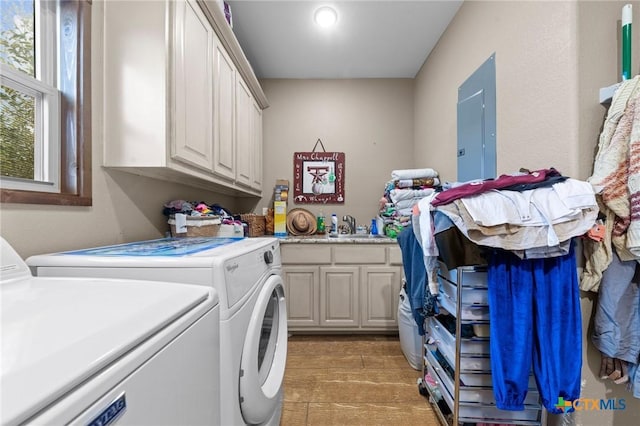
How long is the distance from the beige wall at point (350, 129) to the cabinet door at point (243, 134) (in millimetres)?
567

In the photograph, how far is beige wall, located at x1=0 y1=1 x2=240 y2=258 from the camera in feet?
2.87

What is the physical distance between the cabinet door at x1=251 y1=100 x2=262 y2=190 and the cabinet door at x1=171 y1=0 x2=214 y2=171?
0.88m

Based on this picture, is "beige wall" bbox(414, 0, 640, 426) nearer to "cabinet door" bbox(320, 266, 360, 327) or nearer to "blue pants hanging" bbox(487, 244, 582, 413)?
"blue pants hanging" bbox(487, 244, 582, 413)

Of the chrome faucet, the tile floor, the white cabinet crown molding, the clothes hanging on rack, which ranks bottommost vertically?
the tile floor

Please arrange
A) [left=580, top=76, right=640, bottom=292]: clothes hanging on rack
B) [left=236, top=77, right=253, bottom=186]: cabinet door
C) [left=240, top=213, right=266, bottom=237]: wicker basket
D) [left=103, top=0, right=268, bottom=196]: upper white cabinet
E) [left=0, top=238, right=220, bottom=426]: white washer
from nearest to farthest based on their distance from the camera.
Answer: [left=0, top=238, right=220, bottom=426]: white washer → [left=580, top=76, right=640, bottom=292]: clothes hanging on rack → [left=103, top=0, right=268, bottom=196]: upper white cabinet → [left=236, top=77, right=253, bottom=186]: cabinet door → [left=240, top=213, right=266, bottom=237]: wicker basket

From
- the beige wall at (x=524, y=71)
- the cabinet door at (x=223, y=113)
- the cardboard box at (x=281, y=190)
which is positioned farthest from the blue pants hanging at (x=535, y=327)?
the cardboard box at (x=281, y=190)

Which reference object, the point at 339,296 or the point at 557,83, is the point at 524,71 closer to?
the point at 557,83

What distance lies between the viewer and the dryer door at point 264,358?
804 mm

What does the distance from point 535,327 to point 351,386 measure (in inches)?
43.8

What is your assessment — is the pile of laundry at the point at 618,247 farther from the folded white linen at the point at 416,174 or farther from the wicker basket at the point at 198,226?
the wicker basket at the point at 198,226

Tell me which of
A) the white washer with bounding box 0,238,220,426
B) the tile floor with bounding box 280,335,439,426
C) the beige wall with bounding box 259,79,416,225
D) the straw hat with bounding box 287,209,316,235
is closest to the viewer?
the white washer with bounding box 0,238,220,426

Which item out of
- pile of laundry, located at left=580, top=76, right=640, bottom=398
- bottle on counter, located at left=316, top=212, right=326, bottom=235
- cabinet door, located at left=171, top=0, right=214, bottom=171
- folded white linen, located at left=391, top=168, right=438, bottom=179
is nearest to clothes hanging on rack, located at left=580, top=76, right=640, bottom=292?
pile of laundry, located at left=580, top=76, right=640, bottom=398

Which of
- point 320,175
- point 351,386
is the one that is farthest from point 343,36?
point 351,386

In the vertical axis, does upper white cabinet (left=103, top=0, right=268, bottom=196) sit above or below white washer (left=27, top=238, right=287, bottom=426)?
above
